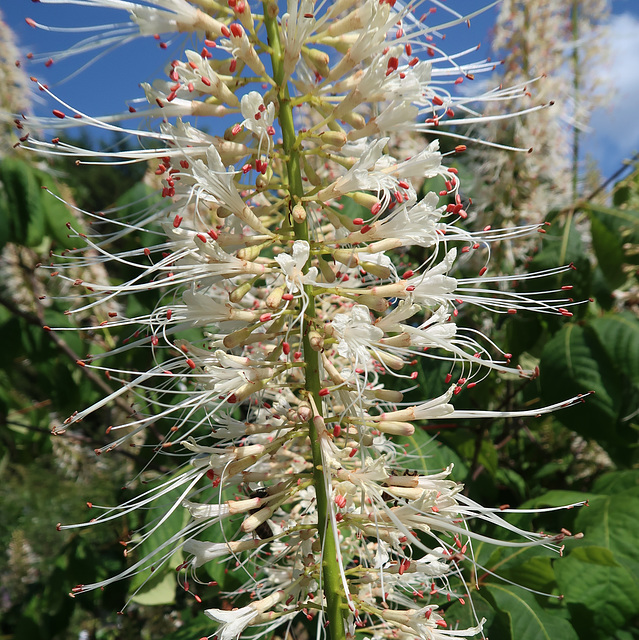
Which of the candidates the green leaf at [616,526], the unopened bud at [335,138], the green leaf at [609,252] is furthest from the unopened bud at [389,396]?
the green leaf at [609,252]

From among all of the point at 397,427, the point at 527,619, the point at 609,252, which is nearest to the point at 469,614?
the point at 527,619

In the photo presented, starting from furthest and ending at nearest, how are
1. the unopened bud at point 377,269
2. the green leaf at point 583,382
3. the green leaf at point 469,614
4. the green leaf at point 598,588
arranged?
the green leaf at point 583,382, the green leaf at point 598,588, the green leaf at point 469,614, the unopened bud at point 377,269

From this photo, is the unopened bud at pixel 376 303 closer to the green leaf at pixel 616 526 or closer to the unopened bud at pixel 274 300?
the unopened bud at pixel 274 300

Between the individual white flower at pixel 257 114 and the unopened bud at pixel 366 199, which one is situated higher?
the individual white flower at pixel 257 114

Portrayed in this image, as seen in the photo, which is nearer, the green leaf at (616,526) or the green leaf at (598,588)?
the green leaf at (598,588)

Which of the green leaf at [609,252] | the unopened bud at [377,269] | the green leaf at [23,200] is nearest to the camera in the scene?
the unopened bud at [377,269]

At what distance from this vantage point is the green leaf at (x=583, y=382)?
2225 mm

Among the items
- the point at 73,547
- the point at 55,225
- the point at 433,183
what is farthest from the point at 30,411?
the point at 433,183

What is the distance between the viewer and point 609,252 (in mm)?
2639

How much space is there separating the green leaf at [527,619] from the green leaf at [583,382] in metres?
0.81

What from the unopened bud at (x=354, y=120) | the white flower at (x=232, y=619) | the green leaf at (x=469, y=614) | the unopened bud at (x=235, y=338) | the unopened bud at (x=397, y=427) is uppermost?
the unopened bud at (x=354, y=120)

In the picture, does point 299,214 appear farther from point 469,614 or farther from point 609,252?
point 609,252

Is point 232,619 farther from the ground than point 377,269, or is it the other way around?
point 377,269

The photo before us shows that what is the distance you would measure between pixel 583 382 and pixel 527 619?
1.00 meters
